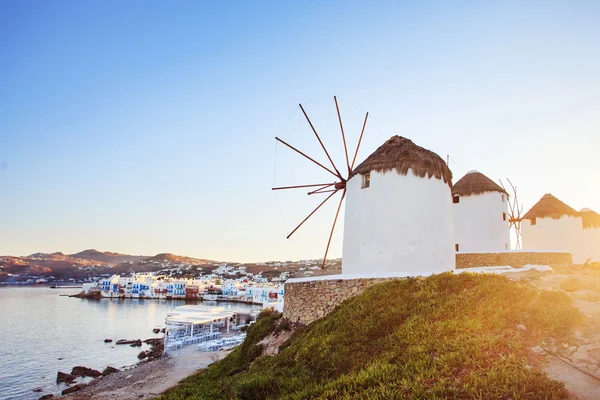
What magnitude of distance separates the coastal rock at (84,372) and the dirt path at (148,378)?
1.93 metres

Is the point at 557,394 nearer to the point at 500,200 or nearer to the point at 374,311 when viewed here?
the point at 374,311

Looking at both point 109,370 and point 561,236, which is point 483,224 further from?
point 109,370

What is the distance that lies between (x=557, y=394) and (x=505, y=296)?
321 cm

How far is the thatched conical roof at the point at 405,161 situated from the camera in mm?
14602

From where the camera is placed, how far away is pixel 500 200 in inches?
858

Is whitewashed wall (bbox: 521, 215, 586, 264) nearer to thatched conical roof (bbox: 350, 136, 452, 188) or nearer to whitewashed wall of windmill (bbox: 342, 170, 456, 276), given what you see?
thatched conical roof (bbox: 350, 136, 452, 188)

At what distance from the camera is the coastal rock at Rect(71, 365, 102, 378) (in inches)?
991

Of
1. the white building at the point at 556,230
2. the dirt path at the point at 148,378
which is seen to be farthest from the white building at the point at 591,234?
the dirt path at the point at 148,378

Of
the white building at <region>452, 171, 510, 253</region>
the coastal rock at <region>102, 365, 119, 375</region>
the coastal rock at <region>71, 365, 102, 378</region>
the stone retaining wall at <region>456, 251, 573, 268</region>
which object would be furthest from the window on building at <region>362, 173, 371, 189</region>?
the coastal rock at <region>71, 365, 102, 378</region>

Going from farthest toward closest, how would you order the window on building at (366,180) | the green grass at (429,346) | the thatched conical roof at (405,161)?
1. the window on building at (366,180)
2. the thatched conical roof at (405,161)
3. the green grass at (429,346)

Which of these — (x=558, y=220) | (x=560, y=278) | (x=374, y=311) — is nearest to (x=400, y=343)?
(x=374, y=311)

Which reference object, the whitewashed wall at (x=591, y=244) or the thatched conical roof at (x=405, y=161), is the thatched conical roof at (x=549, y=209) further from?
the thatched conical roof at (x=405, y=161)

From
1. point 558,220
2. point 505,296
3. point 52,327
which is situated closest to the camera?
point 505,296

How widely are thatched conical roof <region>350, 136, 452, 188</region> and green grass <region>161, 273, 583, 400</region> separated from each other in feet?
20.1
